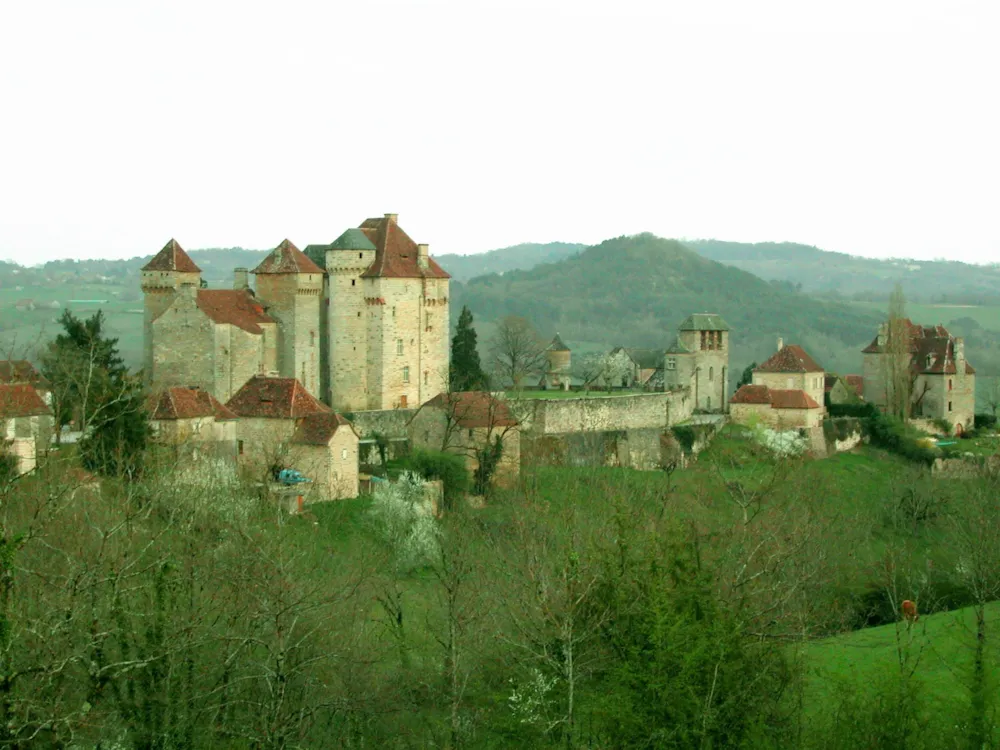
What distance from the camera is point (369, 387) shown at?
45938 millimetres

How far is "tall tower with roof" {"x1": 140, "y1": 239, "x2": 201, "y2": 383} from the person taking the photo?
143ft

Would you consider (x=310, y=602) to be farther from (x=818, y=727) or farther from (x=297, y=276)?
(x=297, y=276)

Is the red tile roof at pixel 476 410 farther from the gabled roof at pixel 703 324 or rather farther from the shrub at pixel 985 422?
the shrub at pixel 985 422

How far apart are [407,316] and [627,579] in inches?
1079

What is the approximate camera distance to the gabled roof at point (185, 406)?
36.1m

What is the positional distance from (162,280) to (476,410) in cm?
1036

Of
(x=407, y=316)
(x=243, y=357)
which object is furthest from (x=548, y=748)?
(x=407, y=316)

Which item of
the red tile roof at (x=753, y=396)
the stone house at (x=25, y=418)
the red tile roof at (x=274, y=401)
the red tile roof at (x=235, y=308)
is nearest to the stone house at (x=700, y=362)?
the red tile roof at (x=753, y=396)

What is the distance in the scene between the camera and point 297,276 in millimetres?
44656

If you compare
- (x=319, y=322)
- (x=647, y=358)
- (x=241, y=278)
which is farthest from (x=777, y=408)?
(x=241, y=278)

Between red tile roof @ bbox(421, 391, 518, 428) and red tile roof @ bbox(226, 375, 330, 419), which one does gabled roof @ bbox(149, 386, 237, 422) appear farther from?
red tile roof @ bbox(421, 391, 518, 428)

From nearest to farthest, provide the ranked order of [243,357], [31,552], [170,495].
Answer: [31,552]
[170,495]
[243,357]

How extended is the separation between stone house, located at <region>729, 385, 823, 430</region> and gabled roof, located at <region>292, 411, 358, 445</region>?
64.2ft

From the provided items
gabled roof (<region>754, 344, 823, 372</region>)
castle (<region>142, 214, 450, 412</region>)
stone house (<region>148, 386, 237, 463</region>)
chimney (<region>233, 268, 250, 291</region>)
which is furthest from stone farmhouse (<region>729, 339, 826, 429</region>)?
stone house (<region>148, 386, 237, 463</region>)
